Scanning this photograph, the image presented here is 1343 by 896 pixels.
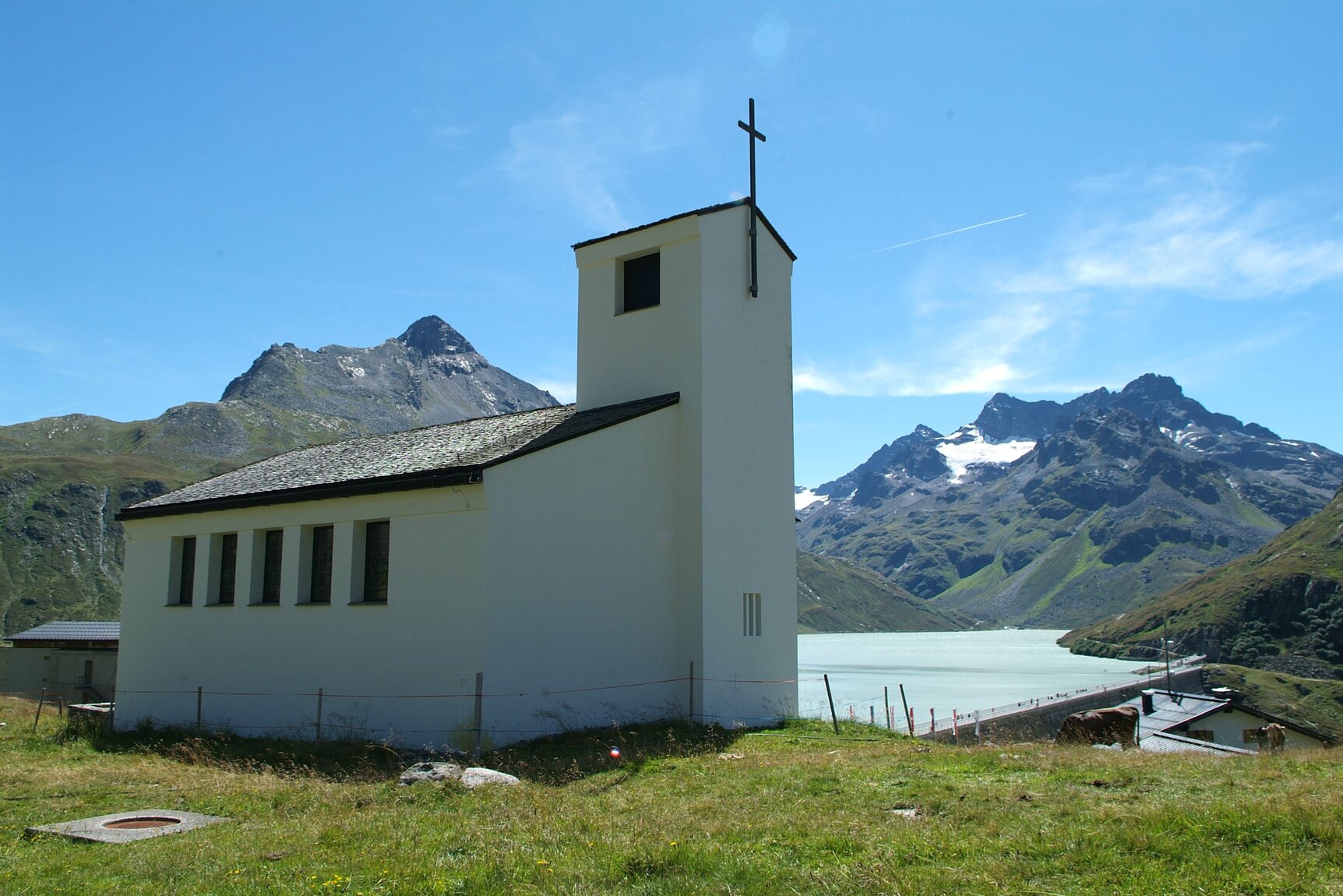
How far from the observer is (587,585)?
20.3m

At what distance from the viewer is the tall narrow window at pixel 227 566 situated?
23.8 metres

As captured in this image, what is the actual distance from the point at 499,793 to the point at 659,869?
4.66 m

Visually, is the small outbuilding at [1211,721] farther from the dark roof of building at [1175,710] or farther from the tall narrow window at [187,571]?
the tall narrow window at [187,571]

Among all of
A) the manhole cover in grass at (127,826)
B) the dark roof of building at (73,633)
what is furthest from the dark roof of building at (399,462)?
the dark roof of building at (73,633)

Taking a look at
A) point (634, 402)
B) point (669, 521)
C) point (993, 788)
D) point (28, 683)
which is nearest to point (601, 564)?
point (669, 521)

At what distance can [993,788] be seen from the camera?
39.3 feet

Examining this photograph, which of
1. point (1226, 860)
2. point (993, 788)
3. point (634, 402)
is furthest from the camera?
point (634, 402)

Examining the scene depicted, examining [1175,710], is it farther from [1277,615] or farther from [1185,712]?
[1277,615]

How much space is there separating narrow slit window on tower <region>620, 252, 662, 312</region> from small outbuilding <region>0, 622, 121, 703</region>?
Result: 100.0 feet

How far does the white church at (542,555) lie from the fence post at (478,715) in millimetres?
64

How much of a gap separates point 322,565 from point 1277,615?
179 meters

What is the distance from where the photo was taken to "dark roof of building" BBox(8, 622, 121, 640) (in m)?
47.4

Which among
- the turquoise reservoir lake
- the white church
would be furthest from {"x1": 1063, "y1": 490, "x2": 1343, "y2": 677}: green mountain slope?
the white church

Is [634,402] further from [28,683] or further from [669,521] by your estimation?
[28,683]
